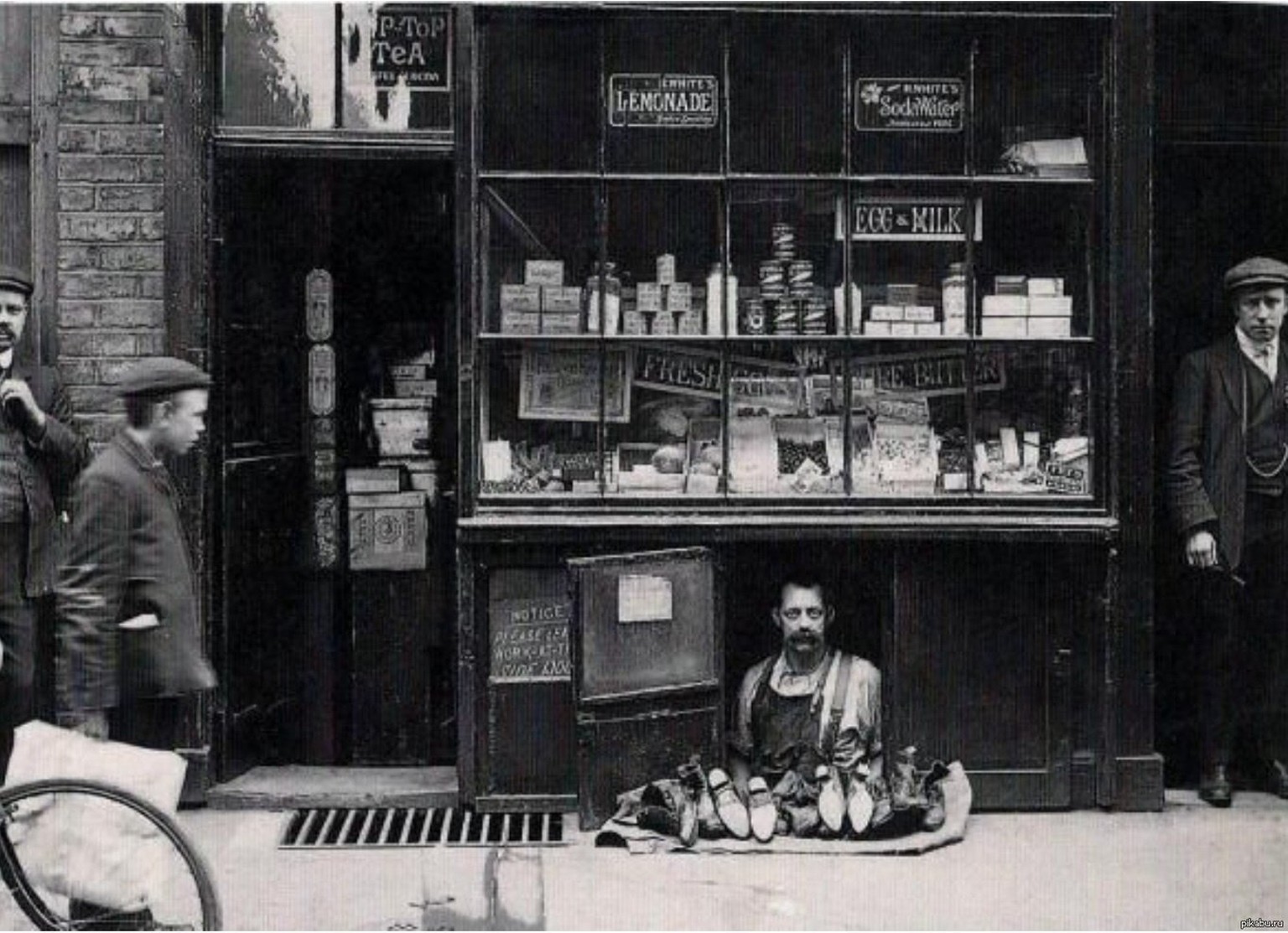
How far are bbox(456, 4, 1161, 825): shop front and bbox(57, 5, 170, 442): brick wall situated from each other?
129cm

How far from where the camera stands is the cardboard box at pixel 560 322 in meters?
6.95

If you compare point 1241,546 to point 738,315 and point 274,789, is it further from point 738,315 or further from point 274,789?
point 274,789

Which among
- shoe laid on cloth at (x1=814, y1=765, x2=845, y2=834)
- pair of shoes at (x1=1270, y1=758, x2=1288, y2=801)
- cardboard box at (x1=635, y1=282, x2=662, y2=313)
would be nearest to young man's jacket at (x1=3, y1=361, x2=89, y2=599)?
cardboard box at (x1=635, y1=282, x2=662, y2=313)

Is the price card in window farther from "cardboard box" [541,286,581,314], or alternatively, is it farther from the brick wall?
the brick wall

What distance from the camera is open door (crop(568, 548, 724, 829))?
666cm

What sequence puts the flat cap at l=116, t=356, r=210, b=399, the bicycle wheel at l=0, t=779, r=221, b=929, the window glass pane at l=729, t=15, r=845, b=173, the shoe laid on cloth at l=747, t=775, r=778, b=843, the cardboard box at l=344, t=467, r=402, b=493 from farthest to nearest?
the cardboard box at l=344, t=467, r=402, b=493 < the window glass pane at l=729, t=15, r=845, b=173 < the shoe laid on cloth at l=747, t=775, r=778, b=843 < the flat cap at l=116, t=356, r=210, b=399 < the bicycle wheel at l=0, t=779, r=221, b=929

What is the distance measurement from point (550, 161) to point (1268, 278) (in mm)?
3077

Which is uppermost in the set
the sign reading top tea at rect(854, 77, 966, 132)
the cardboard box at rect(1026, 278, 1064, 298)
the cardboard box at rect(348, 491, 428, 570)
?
the sign reading top tea at rect(854, 77, 966, 132)

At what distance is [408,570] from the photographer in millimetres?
7895

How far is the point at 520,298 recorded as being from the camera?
6949mm

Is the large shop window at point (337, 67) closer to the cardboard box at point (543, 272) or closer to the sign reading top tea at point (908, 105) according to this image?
the cardboard box at point (543, 272)

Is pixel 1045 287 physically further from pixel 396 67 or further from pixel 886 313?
pixel 396 67

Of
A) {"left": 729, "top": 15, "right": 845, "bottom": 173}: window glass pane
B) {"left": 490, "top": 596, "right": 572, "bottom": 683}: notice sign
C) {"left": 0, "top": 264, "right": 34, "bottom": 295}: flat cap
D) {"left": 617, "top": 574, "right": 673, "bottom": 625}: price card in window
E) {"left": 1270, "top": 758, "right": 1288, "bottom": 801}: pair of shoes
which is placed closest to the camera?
{"left": 0, "top": 264, "right": 34, "bottom": 295}: flat cap

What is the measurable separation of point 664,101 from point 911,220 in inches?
45.7
